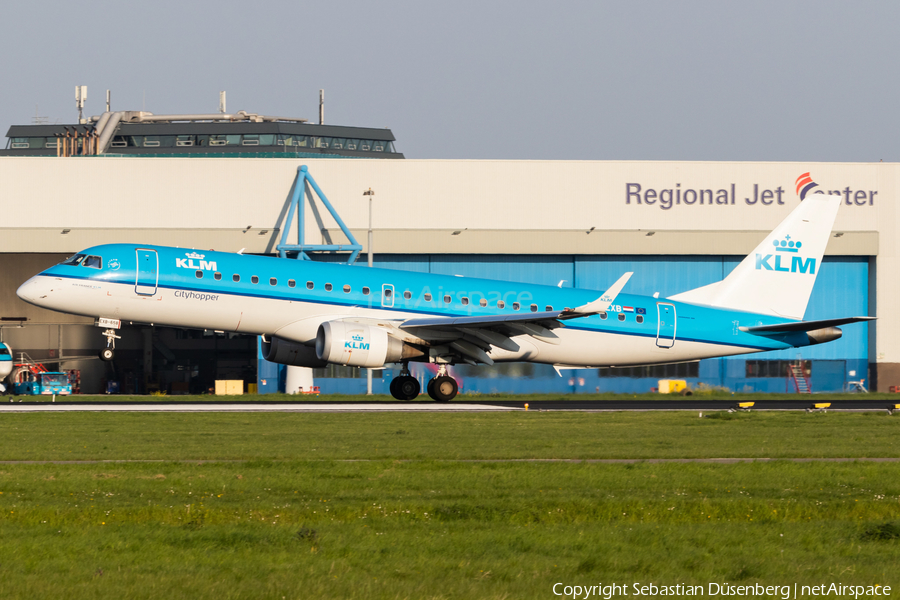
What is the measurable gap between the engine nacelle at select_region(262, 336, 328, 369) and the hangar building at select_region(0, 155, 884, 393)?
21.2 meters

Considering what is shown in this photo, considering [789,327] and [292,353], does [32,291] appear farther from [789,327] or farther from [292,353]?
[789,327]

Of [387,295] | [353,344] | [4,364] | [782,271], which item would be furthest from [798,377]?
[4,364]

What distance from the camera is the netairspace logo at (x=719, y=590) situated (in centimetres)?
820

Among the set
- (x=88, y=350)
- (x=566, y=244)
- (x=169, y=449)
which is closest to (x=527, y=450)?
(x=169, y=449)

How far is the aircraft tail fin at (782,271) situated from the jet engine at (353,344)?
12.8 m

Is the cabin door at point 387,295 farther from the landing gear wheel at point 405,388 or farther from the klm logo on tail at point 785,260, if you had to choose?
the klm logo on tail at point 785,260

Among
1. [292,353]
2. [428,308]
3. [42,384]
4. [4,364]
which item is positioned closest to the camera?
[292,353]

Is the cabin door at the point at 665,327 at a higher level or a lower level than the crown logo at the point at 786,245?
lower

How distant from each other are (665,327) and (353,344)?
39.9 feet

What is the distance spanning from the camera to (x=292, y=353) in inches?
Result: 1340

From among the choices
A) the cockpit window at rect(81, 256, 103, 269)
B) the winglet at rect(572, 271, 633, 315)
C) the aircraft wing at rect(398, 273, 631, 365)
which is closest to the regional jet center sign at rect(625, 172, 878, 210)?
the aircraft wing at rect(398, 273, 631, 365)

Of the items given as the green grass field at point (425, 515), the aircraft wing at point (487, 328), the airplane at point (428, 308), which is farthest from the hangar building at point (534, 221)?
the green grass field at point (425, 515)

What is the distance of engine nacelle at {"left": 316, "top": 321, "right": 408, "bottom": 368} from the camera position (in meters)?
31.6

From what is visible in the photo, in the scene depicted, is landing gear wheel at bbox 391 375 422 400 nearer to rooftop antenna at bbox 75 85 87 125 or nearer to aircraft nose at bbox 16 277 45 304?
aircraft nose at bbox 16 277 45 304
